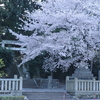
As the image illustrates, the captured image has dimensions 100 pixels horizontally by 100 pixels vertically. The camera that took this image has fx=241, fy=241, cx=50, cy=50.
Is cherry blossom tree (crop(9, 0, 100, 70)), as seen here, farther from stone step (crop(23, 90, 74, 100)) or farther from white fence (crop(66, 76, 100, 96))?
stone step (crop(23, 90, 74, 100))

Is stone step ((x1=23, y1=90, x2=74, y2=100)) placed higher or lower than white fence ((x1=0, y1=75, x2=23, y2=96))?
lower

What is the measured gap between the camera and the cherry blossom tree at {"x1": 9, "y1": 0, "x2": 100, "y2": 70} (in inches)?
617

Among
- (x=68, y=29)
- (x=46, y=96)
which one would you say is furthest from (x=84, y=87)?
(x=68, y=29)

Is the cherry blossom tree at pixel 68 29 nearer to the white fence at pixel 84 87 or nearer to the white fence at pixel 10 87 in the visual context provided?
the white fence at pixel 84 87

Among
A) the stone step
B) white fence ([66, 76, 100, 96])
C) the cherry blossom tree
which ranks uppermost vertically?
the cherry blossom tree

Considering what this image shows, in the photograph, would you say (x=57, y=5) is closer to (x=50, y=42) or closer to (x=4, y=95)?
(x=50, y=42)

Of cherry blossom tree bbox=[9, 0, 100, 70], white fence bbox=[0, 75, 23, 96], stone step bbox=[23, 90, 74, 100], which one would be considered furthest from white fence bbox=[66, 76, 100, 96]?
white fence bbox=[0, 75, 23, 96]

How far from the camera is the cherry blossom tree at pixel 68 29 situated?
15680 mm

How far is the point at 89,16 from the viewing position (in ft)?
53.8

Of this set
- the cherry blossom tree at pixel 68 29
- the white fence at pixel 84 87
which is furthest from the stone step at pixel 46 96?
the cherry blossom tree at pixel 68 29

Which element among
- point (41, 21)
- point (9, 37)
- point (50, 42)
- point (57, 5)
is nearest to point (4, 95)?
point (50, 42)

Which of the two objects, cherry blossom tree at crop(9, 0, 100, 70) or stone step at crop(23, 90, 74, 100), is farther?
stone step at crop(23, 90, 74, 100)

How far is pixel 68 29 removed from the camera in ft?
55.2

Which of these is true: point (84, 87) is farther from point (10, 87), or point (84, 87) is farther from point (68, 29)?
point (10, 87)
